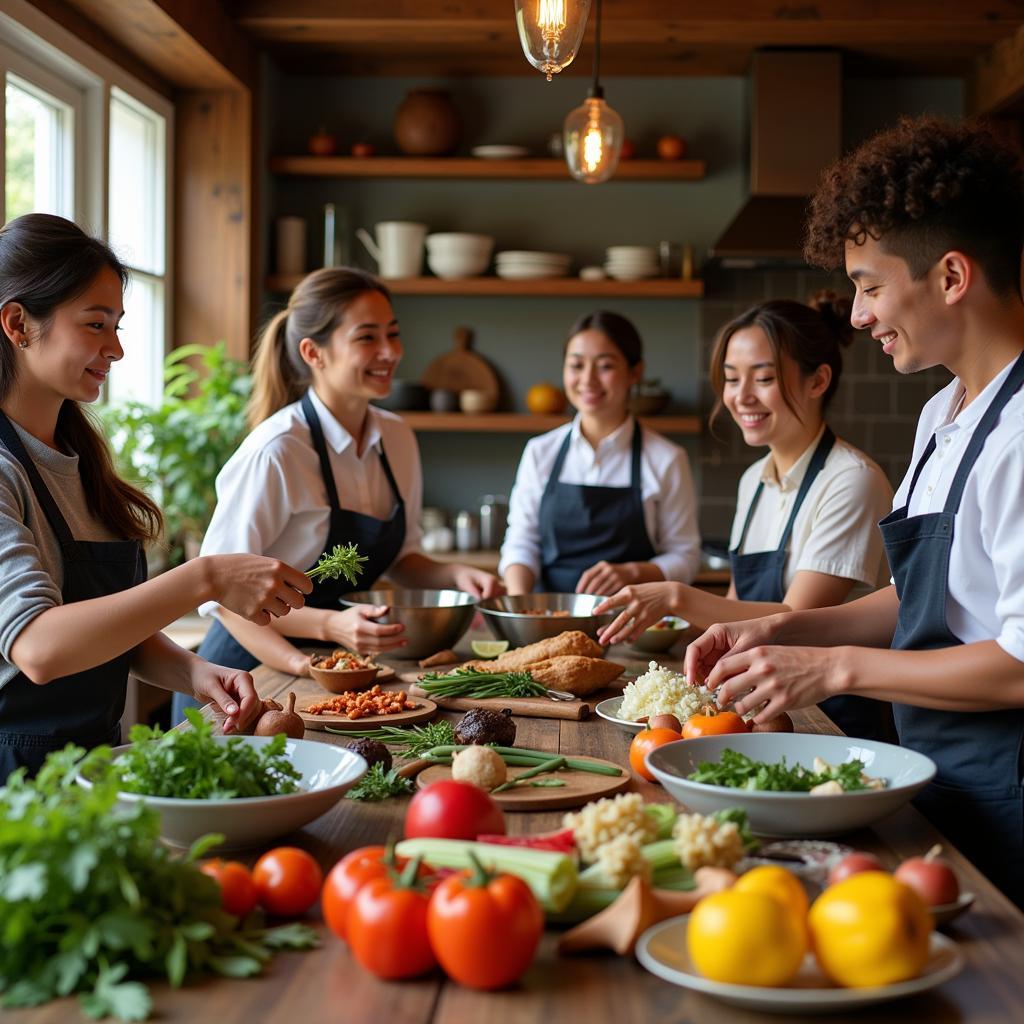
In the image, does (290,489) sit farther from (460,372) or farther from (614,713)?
(460,372)

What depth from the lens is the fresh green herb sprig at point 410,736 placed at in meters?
1.95

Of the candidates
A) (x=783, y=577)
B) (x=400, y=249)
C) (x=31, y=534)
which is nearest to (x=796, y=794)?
(x=31, y=534)

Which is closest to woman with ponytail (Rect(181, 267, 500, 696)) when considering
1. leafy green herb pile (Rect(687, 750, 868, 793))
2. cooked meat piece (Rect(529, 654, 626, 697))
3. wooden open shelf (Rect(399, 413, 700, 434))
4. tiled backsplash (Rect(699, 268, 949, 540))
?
cooked meat piece (Rect(529, 654, 626, 697))

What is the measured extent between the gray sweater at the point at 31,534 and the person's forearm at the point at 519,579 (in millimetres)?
1878

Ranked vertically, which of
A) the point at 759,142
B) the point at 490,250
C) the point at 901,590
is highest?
the point at 759,142

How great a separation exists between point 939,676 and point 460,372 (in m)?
4.57

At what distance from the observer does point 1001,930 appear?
1.25m

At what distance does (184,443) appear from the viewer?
4.68 meters

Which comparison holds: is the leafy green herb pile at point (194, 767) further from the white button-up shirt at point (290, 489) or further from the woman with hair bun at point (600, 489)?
the woman with hair bun at point (600, 489)

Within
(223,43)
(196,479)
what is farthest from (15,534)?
(223,43)

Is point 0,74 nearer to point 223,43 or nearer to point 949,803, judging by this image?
point 223,43

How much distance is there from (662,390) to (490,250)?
1.07 m

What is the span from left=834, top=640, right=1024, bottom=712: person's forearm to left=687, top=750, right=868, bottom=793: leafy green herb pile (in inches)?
7.2

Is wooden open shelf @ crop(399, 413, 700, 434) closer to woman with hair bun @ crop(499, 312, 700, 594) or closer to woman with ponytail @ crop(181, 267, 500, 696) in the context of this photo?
woman with hair bun @ crop(499, 312, 700, 594)
